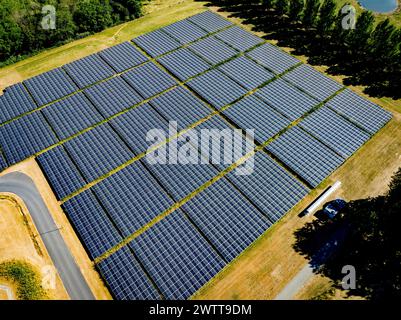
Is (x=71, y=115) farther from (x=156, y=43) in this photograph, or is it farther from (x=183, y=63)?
(x=156, y=43)

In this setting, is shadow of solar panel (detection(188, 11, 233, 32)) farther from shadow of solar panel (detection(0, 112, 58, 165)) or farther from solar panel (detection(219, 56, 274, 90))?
shadow of solar panel (detection(0, 112, 58, 165))

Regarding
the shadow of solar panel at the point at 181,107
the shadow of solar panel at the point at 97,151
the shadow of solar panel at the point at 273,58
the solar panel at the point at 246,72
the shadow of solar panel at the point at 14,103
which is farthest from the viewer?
the shadow of solar panel at the point at 273,58

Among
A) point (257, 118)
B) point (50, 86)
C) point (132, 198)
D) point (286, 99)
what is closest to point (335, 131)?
point (286, 99)

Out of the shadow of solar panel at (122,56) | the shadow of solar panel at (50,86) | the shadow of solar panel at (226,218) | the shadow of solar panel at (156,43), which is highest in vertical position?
the shadow of solar panel at (156,43)

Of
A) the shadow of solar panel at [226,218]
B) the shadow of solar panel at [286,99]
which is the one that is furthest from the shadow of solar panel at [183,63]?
the shadow of solar panel at [226,218]

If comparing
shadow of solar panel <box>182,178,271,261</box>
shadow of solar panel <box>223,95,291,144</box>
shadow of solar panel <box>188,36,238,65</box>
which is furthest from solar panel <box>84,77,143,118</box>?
shadow of solar panel <box>182,178,271,261</box>

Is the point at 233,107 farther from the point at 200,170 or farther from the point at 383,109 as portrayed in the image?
the point at 383,109

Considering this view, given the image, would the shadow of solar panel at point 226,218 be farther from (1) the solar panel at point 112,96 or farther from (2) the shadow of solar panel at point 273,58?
(2) the shadow of solar panel at point 273,58
